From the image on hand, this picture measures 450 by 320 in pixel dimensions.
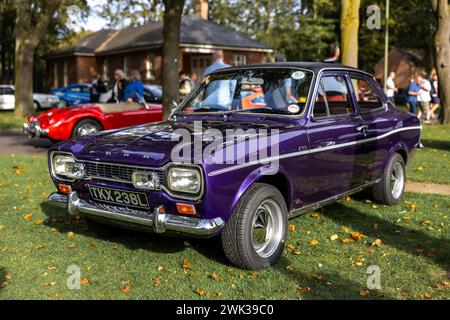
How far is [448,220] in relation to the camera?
→ 5.93 m

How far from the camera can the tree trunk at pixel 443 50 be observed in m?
16.6

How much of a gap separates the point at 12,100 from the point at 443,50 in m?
22.2

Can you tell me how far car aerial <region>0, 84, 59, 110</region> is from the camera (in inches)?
1102

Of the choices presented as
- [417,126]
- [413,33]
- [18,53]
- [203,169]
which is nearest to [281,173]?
[203,169]

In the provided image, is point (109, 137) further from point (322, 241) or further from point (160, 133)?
point (322, 241)

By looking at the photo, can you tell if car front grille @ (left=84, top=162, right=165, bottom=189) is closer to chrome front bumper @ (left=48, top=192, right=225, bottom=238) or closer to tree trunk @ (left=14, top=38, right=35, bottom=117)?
chrome front bumper @ (left=48, top=192, right=225, bottom=238)

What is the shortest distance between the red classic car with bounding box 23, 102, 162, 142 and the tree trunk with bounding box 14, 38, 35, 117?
10460 millimetres

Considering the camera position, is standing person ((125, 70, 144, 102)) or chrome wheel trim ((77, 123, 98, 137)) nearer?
chrome wheel trim ((77, 123, 98, 137))

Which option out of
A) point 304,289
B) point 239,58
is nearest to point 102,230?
point 304,289

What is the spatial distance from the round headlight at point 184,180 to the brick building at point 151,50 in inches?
1064

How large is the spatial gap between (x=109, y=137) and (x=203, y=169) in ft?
4.66

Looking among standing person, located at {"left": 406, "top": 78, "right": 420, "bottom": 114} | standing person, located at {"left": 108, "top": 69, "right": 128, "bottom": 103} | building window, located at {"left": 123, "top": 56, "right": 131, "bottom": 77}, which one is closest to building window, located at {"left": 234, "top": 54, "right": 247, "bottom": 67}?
building window, located at {"left": 123, "top": 56, "right": 131, "bottom": 77}

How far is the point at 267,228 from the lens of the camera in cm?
453
